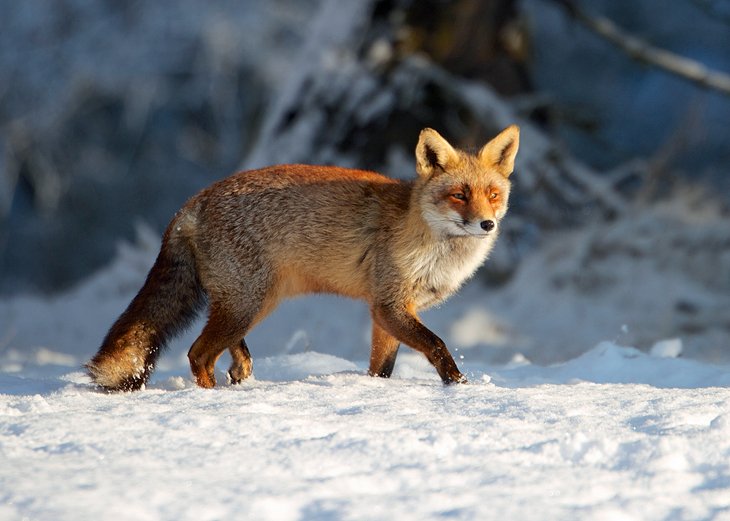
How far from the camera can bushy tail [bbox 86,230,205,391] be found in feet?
13.2

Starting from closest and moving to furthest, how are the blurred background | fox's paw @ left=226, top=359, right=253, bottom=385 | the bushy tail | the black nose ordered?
the bushy tail → the black nose → fox's paw @ left=226, top=359, right=253, bottom=385 → the blurred background

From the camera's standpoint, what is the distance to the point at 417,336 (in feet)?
13.9

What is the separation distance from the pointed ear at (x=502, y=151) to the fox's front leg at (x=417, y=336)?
0.90 m

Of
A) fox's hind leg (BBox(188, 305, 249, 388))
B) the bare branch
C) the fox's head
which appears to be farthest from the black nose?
the bare branch

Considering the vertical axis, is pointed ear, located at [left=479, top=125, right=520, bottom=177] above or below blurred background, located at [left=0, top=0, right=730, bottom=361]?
below

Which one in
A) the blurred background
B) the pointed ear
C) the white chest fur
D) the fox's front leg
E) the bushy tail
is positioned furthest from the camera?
the blurred background

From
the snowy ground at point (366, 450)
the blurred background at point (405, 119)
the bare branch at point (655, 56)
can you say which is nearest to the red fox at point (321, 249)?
the snowy ground at point (366, 450)

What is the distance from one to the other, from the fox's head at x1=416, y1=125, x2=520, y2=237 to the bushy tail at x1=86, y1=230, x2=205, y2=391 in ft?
3.86

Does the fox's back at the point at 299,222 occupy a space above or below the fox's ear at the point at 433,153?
below

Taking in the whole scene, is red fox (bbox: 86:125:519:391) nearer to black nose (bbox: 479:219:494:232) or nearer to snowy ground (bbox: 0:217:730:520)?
black nose (bbox: 479:219:494:232)

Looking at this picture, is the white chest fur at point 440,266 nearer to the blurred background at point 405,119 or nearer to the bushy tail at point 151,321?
the bushy tail at point 151,321

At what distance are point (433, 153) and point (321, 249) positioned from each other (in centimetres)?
73

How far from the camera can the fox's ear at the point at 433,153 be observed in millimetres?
4598

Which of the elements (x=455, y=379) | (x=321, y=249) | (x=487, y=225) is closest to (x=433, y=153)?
(x=487, y=225)
